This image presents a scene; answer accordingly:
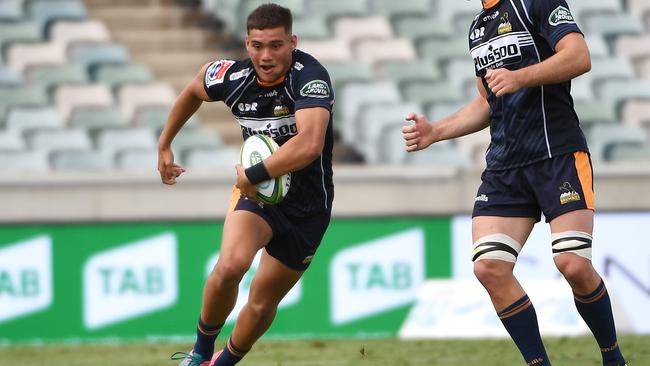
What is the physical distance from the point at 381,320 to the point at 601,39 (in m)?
6.53

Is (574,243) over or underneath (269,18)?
underneath

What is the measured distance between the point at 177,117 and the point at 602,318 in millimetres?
2673

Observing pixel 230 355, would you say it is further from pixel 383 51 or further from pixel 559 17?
pixel 383 51

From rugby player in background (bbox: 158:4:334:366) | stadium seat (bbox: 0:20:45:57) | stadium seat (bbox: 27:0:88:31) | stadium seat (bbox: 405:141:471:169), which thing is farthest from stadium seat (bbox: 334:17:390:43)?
rugby player in background (bbox: 158:4:334:366)

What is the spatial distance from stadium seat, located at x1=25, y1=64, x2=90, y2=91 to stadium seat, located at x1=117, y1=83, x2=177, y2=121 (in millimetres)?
445

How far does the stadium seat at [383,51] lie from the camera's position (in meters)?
15.9

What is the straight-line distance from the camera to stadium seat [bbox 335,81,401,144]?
582 inches

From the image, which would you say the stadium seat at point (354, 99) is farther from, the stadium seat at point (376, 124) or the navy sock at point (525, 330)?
the navy sock at point (525, 330)

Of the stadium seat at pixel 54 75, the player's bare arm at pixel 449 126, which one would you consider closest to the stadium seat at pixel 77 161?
the stadium seat at pixel 54 75

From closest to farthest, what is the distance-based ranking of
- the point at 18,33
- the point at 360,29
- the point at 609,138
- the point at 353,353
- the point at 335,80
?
the point at 353,353 → the point at 609,138 → the point at 335,80 → the point at 18,33 → the point at 360,29

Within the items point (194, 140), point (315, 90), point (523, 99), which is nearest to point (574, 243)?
point (523, 99)

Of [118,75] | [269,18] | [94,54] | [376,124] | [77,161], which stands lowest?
[77,161]

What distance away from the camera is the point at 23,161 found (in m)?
13.0

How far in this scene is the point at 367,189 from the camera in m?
12.1
